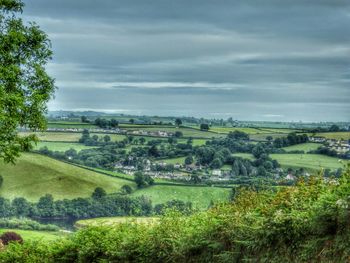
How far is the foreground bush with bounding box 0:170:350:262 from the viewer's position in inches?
345

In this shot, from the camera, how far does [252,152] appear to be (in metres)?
51.4

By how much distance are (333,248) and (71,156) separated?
7208 cm

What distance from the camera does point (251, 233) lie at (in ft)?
33.0

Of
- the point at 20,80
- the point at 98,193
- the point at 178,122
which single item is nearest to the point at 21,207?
the point at 98,193

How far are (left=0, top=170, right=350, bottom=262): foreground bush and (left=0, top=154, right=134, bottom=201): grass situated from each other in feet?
166

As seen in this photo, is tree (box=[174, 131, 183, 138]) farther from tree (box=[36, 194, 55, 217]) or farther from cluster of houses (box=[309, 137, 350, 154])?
cluster of houses (box=[309, 137, 350, 154])

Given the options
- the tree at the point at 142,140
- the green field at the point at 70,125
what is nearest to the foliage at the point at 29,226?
the tree at the point at 142,140

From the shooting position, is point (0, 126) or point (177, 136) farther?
point (177, 136)

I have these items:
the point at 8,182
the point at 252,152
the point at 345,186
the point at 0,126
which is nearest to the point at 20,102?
the point at 0,126

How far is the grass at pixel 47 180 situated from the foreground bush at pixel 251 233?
5048 cm

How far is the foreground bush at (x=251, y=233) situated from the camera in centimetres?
876

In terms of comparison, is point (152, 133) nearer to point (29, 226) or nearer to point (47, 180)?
point (47, 180)

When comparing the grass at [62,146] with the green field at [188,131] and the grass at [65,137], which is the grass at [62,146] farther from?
the green field at [188,131]

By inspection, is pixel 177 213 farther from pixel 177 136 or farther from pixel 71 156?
pixel 177 136
